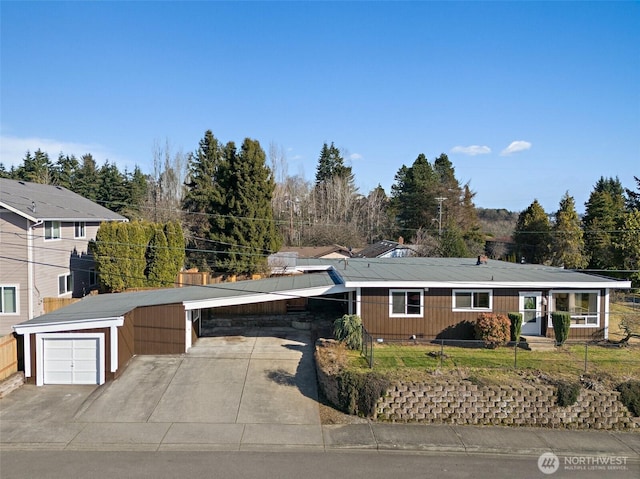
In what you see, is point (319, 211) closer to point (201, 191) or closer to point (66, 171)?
point (201, 191)

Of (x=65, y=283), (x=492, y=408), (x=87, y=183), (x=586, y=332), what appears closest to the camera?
(x=492, y=408)

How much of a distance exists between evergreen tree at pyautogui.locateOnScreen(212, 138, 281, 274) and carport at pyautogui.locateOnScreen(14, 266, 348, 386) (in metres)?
9.12

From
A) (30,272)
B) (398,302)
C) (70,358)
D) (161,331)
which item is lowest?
(70,358)

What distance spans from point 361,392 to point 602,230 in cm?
3524

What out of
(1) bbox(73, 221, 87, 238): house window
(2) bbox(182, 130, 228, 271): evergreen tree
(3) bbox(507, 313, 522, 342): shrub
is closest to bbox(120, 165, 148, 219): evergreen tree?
(2) bbox(182, 130, 228, 271): evergreen tree

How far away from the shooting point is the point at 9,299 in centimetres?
2198

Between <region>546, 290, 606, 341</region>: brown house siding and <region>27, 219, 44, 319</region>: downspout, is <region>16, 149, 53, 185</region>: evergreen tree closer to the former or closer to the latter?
<region>27, 219, 44, 319</region>: downspout

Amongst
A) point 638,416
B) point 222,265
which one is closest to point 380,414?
point 638,416

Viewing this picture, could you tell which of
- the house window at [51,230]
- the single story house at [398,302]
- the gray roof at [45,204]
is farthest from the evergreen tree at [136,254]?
the single story house at [398,302]

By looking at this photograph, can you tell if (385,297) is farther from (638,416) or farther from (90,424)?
(90,424)

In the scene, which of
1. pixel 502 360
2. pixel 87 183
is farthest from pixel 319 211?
pixel 502 360

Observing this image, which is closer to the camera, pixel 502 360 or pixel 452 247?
pixel 502 360

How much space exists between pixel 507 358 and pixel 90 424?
47.3 ft

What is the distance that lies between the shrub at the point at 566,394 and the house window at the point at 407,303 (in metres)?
6.52
